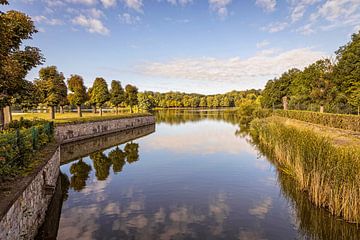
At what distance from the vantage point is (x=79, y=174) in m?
16.1

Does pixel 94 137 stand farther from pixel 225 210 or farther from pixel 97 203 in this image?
pixel 225 210

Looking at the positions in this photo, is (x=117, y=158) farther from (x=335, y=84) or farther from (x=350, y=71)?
(x=335, y=84)

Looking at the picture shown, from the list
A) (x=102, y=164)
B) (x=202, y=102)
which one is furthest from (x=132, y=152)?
(x=202, y=102)

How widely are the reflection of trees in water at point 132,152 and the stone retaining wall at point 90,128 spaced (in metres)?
5.33

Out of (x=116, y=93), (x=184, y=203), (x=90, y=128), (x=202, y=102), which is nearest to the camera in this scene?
(x=184, y=203)

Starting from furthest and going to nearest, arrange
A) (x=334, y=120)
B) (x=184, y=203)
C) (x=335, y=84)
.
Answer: (x=335, y=84) < (x=334, y=120) < (x=184, y=203)

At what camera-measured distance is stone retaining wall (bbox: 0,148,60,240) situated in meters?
5.69

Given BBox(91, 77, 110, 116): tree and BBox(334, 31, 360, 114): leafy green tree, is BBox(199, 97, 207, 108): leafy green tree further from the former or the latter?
BBox(334, 31, 360, 114): leafy green tree

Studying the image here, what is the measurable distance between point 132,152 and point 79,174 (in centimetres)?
758

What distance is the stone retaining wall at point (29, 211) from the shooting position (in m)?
5.69

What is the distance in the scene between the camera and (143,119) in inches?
2016

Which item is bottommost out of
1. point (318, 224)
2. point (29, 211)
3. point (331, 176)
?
point (318, 224)

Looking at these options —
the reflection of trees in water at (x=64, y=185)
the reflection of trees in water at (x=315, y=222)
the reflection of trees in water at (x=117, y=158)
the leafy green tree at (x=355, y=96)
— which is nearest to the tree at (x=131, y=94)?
the reflection of trees in water at (x=117, y=158)

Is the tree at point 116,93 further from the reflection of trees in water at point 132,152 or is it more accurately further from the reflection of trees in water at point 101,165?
the reflection of trees in water at point 101,165
